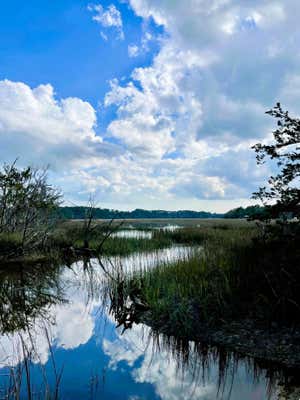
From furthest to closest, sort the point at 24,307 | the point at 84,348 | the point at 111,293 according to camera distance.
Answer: the point at 111,293, the point at 24,307, the point at 84,348

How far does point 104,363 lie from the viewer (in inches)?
231

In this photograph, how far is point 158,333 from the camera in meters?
7.03

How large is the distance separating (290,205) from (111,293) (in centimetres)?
607

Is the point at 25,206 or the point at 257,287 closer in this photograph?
the point at 257,287

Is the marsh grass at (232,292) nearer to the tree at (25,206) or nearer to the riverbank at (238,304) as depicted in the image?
the riverbank at (238,304)

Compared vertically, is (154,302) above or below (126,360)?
above

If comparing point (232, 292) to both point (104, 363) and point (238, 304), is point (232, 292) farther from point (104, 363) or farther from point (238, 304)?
point (104, 363)

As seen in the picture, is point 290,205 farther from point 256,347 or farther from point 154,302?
point 154,302

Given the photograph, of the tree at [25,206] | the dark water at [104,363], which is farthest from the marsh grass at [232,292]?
the tree at [25,206]

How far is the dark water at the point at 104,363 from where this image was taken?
4.61 m

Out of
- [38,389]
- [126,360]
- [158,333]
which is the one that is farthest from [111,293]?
[38,389]

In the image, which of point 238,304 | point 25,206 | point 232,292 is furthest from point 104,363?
point 25,206

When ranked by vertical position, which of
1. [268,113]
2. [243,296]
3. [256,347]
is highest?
[268,113]

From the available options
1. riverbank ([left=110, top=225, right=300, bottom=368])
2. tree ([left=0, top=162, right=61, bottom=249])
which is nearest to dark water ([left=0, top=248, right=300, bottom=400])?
riverbank ([left=110, top=225, right=300, bottom=368])
